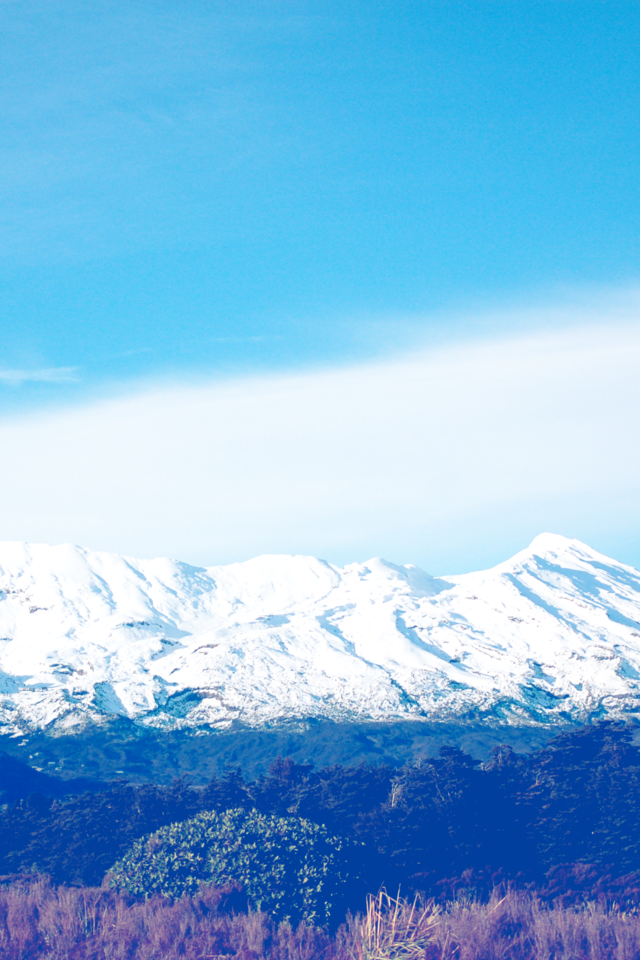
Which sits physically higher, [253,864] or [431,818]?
[431,818]

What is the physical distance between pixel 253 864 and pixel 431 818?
44.0ft

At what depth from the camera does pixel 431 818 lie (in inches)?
1524

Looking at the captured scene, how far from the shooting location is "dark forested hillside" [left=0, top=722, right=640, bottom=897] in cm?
3528

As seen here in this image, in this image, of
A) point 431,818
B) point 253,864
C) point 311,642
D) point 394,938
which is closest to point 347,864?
point 253,864

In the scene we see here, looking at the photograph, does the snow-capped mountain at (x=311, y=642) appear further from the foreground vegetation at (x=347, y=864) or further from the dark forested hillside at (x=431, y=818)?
the dark forested hillside at (x=431, y=818)

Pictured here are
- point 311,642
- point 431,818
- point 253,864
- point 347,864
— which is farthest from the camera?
point 311,642

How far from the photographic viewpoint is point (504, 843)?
3966 centimetres

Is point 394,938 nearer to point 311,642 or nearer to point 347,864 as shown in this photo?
point 347,864

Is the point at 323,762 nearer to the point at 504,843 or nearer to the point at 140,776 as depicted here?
the point at 140,776

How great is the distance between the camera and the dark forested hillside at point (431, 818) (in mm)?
35281

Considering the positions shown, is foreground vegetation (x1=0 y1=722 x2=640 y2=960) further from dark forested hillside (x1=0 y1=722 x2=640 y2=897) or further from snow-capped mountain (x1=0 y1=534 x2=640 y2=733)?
snow-capped mountain (x1=0 y1=534 x2=640 y2=733)

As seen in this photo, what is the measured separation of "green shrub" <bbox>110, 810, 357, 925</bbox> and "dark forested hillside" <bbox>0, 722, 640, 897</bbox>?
11.6 feet

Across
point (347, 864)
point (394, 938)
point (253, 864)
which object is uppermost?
point (253, 864)

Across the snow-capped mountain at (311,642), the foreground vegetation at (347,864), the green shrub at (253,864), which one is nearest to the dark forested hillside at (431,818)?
the foreground vegetation at (347,864)
